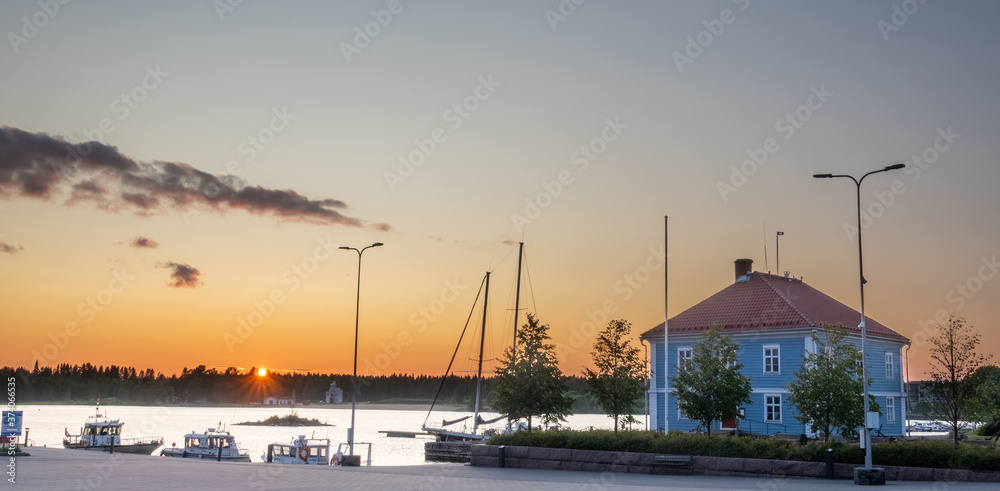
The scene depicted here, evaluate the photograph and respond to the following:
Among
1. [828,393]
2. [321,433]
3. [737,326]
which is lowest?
[321,433]

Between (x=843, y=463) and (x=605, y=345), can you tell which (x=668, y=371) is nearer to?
(x=605, y=345)

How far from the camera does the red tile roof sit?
162 feet

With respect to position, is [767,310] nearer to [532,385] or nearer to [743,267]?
[743,267]

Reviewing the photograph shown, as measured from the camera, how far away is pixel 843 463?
96.1 ft

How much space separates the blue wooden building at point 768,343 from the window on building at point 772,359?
2.2 inches

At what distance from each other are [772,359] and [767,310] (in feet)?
10.4

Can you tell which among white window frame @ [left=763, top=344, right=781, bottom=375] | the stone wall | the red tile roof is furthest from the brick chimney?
the stone wall

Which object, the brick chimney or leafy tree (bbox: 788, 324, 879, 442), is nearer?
leafy tree (bbox: 788, 324, 879, 442)

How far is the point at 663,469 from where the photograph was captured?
3111cm

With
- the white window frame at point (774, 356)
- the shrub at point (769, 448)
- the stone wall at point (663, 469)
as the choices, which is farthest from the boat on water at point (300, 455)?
the white window frame at point (774, 356)

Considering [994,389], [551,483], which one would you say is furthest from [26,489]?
[994,389]

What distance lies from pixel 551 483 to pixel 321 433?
14529 centimetres

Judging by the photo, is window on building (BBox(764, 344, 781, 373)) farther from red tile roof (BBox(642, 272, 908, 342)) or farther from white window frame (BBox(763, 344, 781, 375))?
red tile roof (BBox(642, 272, 908, 342))

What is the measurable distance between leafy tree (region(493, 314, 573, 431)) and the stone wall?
735cm
